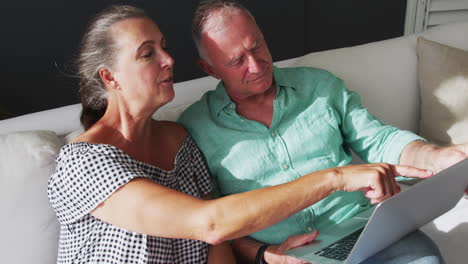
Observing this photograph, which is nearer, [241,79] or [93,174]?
[93,174]

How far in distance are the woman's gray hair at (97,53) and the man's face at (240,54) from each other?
0.77 feet

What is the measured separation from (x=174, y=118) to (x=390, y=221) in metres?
0.77

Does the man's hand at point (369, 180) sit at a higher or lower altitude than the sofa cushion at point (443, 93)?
higher

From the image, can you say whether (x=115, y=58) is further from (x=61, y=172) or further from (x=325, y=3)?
(x=325, y=3)

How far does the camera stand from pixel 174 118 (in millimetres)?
1585

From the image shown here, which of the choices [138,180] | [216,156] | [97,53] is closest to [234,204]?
[138,180]

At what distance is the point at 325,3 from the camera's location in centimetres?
281

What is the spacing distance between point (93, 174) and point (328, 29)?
205cm

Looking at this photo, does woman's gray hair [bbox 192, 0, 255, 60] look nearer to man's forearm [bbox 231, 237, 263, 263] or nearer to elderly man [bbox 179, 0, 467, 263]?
elderly man [bbox 179, 0, 467, 263]

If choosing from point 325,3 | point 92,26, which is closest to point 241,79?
point 92,26

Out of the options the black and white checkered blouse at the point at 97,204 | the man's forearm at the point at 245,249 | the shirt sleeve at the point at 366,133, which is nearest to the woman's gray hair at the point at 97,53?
the black and white checkered blouse at the point at 97,204

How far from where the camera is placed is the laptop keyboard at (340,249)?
115 centimetres

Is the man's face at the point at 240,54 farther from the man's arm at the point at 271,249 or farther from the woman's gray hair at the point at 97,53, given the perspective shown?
the man's arm at the point at 271,249

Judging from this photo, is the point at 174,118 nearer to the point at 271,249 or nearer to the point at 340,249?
the point at 271,249
